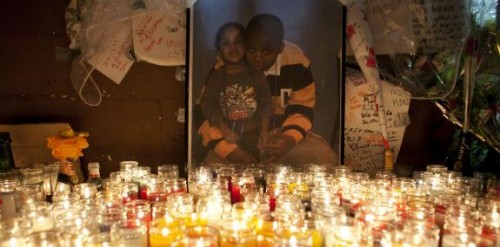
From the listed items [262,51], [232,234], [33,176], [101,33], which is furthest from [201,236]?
[101,33]

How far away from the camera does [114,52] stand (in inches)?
99.6

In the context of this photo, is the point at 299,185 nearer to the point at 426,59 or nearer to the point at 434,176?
the point at 434,176

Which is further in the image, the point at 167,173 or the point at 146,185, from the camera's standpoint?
the point at 167,173

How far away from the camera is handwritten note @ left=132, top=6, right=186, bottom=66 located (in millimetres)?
2520

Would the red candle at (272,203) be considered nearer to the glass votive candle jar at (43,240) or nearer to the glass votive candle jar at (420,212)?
the glass votive candle jar at (420,212)

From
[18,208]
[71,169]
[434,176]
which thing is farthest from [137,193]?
[434,176]

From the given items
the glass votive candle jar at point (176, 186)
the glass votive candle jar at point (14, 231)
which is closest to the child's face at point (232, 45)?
the glass votive candle jar at point (176, 186)

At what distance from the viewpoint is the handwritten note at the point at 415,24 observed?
2242mm

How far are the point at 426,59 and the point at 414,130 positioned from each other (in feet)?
1.59

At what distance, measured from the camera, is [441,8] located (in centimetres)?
228

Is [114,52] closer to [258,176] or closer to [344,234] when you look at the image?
[258,176]

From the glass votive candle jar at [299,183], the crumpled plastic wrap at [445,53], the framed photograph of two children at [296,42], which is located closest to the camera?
the glass votive candle jar at [299,183]

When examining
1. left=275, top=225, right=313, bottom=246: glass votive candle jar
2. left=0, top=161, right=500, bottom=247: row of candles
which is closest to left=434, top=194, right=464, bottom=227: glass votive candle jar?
left=0, top=161, right=500, bottom=247: row of candles

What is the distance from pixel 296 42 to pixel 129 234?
167 cm
